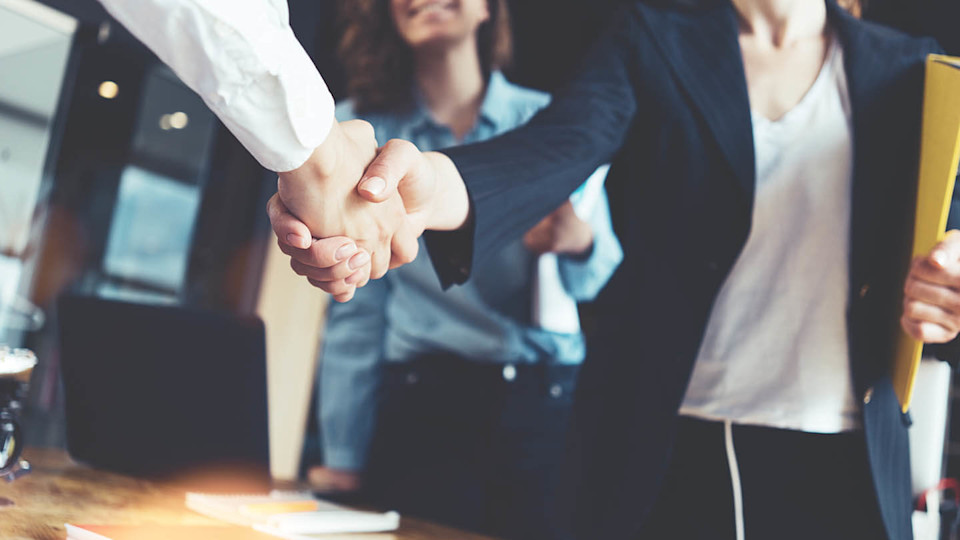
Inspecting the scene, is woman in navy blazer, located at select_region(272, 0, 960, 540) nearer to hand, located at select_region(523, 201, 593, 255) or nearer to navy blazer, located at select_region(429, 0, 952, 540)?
navy blazer, located at select_region(429, 0, 952, 540)

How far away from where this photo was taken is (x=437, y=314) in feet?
6.11

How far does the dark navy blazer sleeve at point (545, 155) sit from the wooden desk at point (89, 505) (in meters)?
0.43

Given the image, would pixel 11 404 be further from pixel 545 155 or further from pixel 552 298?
pixel 552 298

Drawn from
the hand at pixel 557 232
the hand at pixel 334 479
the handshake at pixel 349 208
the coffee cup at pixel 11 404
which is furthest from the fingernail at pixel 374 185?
the hand at pixel 334 479

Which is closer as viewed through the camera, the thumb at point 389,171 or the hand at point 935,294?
the thumb at point 389,171

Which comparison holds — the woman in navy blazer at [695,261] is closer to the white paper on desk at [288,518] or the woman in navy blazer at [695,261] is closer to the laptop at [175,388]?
the white paper on desk at [288,518]

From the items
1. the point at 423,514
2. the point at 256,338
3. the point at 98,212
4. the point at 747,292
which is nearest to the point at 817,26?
the point at 747,292

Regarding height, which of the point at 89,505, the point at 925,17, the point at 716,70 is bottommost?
the point at 89,505

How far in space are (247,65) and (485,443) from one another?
1329 millimetres

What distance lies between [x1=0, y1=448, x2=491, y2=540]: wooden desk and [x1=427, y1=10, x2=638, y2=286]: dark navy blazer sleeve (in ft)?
1.40

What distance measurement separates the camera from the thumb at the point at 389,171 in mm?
693

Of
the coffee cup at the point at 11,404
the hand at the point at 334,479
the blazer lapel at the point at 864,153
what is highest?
the blazer lapel at the point at 864,153

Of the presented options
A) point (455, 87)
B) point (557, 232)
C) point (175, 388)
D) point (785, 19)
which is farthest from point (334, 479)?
point (785, 19)

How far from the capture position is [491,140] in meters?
0.92
